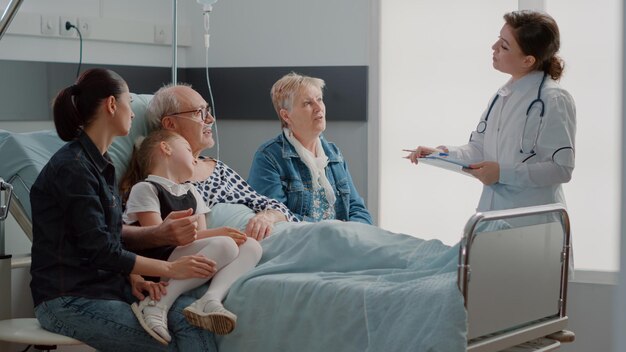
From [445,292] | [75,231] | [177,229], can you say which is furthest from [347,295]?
[75,231]

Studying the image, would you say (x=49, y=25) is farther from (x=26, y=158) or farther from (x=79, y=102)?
(x=79, y=102)

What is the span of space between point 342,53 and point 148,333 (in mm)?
2673

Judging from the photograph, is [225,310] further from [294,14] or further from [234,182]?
[294,14]

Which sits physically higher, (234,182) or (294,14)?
(294,14)

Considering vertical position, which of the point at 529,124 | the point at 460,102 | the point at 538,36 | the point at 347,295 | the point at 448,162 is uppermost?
the point at 538,36

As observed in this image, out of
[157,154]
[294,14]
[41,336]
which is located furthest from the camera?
[294,14]

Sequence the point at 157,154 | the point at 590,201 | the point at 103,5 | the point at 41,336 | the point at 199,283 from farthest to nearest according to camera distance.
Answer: the point at 103,5 → the point at 590,201 → the point at 157,154 → the point at 199,283 → the point at 41,336

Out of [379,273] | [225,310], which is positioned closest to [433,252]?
[379,273]

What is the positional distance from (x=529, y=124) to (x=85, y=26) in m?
2.43

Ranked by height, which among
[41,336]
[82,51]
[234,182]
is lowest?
[41,336]

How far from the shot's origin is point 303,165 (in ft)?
11.7

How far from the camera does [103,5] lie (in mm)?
4594

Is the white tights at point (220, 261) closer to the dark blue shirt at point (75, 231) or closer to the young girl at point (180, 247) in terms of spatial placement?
the young girl at point (180, 247)

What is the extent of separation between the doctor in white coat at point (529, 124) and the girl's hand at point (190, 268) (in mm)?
1207
